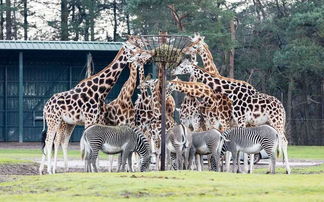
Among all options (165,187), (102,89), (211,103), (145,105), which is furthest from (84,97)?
(165,187)

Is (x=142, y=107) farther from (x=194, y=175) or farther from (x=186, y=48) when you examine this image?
(x=194, y=175)

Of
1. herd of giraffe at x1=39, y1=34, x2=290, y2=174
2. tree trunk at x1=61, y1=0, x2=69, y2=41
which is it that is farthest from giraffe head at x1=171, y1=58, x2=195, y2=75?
tree trunk at x1=61, y1=0, x2=69, y2=41

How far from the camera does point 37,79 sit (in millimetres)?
53312

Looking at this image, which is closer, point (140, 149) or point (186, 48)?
point (140, 149)

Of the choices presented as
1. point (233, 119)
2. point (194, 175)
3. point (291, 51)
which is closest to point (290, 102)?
point (291, 51)

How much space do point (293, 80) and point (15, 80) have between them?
16.4 metres

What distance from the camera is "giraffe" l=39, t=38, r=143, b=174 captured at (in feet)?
94.2

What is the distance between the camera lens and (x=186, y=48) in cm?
2880

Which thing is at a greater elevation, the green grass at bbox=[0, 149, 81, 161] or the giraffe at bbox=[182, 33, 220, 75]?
the giraffe at bbox=[182, 33, 220, 75]

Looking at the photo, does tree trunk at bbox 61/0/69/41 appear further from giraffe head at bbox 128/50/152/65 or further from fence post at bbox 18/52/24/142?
giraffe head at bbox 128/50/152/65

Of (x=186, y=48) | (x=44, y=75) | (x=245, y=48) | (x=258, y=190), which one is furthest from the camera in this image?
(x=245, y=48)

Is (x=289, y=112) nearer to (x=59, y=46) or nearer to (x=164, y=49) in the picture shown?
(x=59, y=46)

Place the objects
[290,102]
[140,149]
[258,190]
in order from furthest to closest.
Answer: [290,102]
[140,149]
[258,190]

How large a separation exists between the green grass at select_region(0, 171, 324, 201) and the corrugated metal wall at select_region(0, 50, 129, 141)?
100.0 feet
